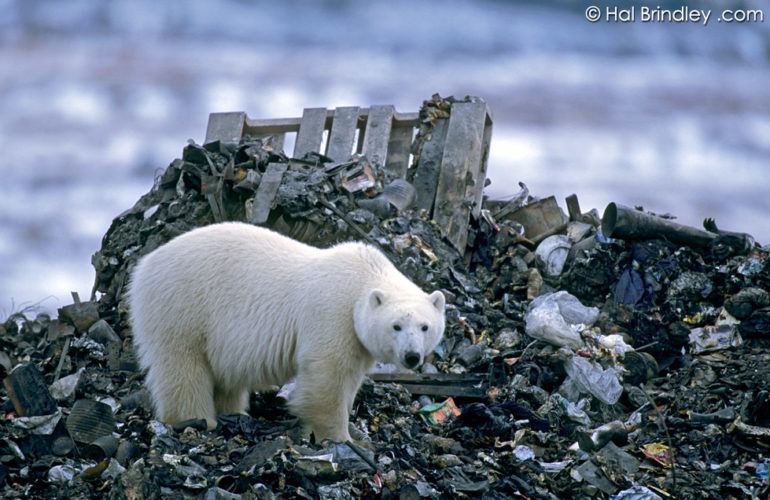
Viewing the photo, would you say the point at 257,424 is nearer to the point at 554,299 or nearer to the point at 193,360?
the point at 193,360

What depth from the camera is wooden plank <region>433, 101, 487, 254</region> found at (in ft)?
31.7

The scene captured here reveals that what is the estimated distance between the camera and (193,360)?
5.82 meters

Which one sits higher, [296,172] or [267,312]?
[296,172]

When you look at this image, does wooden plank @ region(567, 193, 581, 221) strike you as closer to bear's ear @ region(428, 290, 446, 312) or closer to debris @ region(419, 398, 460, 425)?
debris @ region(419, 398, 460, 425)

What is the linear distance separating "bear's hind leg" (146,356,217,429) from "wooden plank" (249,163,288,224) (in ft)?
8.72

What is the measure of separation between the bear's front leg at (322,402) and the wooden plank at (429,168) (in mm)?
4739

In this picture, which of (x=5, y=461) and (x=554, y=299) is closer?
(x=5, y=461)

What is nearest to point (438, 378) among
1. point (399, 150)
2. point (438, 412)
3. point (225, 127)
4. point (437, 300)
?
point (438, 412)

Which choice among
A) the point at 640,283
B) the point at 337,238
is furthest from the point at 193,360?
the point at 640,283

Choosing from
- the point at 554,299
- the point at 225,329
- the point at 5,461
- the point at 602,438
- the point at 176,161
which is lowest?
the point at 5,461

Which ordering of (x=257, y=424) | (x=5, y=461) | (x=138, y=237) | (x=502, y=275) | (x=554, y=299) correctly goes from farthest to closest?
(x=502, y=275)
(x=138, y=237)
(x=554, y=299)
(x=257, y=424)
(x=5, y=461)

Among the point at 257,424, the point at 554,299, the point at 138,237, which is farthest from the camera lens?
the point at 138,237

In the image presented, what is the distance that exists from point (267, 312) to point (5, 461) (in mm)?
2090

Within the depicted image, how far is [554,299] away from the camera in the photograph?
793cm
